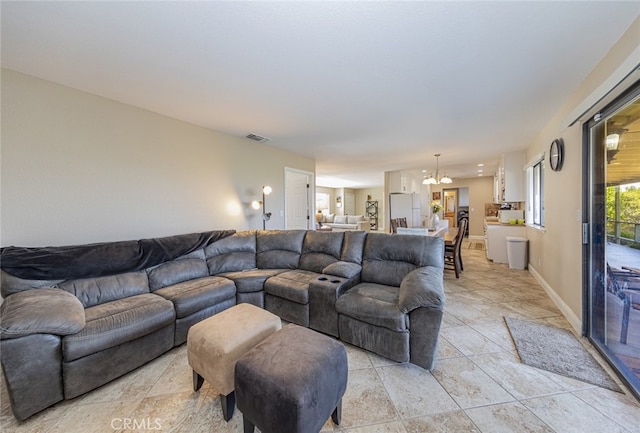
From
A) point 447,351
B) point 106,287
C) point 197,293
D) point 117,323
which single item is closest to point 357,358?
point 447,351

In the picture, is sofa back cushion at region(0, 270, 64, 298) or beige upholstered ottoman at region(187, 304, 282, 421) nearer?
beige upholstered ottoman at region(187, 304, 282, 421)

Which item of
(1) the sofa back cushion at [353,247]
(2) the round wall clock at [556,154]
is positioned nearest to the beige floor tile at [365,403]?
(1) the sofa back cushion at [353,247]

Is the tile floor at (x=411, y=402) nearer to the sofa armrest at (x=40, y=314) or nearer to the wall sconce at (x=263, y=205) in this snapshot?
the sofa armrest at (x=40, y=314)

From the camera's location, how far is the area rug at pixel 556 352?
1.78 metres

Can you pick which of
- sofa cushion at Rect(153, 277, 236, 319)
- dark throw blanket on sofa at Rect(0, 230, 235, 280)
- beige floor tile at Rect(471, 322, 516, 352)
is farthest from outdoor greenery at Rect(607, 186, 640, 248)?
dark throw blanket on sofa at Rect(0, 230, 235, 280)

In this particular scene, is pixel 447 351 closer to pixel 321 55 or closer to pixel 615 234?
pixel 615 234

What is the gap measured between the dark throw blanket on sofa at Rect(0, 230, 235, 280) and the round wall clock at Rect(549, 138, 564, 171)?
4625 mm

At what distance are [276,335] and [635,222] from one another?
261 centimetres

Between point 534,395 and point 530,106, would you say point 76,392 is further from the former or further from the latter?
point 530,106

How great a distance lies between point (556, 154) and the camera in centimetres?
295

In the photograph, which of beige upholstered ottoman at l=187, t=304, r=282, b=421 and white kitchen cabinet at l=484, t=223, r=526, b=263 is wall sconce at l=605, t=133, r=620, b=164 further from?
white kitchen cabinet at l=484, t=223, r=526, b=263

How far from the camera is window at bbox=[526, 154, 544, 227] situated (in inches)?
163

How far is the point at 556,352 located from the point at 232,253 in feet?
11.7

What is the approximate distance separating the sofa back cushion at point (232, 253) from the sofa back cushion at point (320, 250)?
2.48 feet
